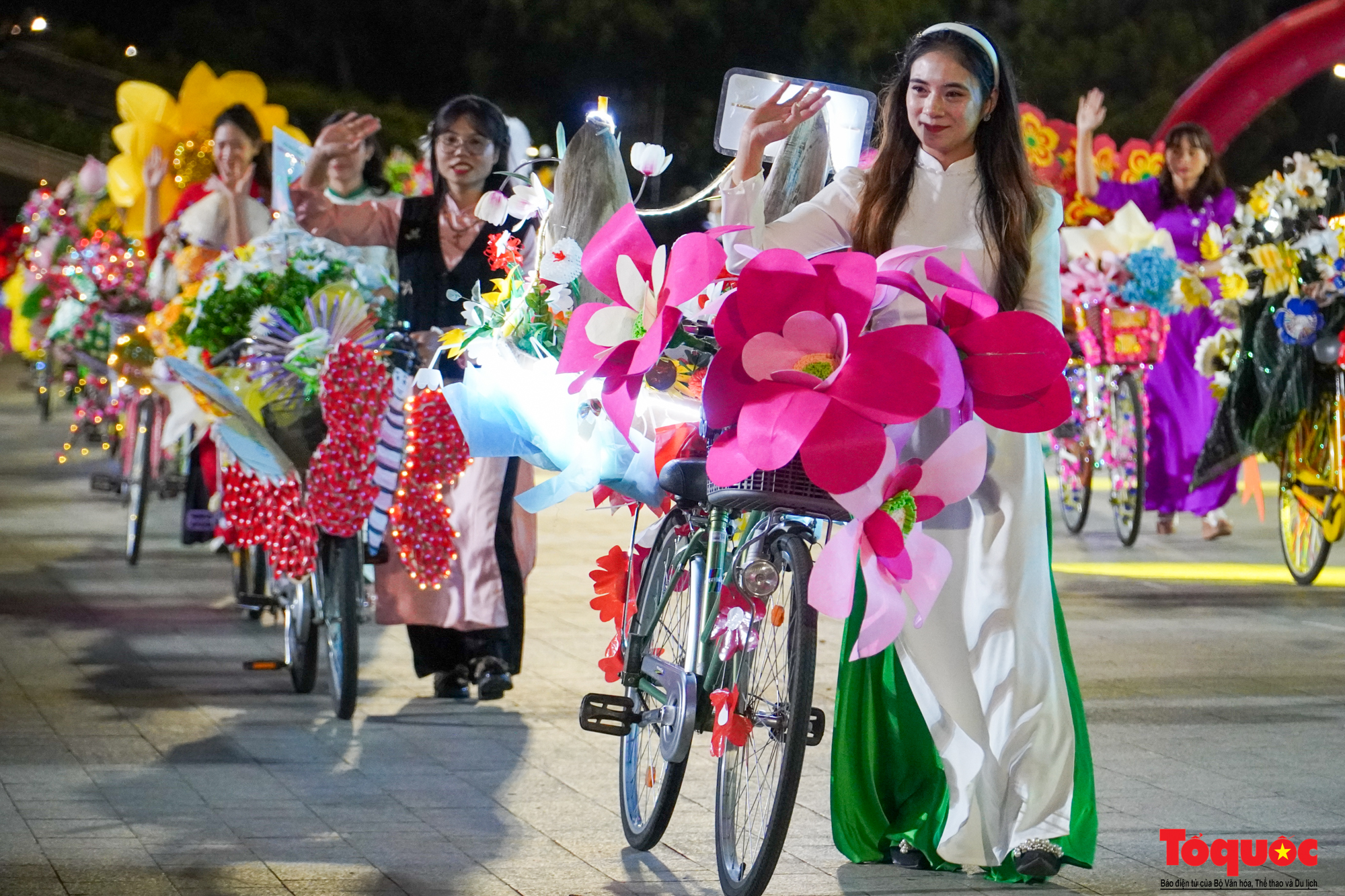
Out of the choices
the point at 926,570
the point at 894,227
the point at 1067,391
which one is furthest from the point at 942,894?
the point at 894,227

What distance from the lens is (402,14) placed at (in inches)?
1432

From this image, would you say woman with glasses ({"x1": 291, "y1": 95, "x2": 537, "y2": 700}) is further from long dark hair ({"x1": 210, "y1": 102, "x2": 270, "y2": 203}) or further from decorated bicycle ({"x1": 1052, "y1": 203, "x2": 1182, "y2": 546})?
decorated bicycle ({"x1": 1052, "y1": 203, "x2": 1182, "y2": 546})

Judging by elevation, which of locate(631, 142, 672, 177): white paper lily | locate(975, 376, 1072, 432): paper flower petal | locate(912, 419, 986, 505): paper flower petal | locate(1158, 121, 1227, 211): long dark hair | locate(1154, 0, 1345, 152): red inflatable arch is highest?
locate(1154, 0, 1345, 152): red inflatable arch

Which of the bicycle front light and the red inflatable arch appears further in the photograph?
the red inflatable arch

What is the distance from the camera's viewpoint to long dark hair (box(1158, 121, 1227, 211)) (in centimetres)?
1074

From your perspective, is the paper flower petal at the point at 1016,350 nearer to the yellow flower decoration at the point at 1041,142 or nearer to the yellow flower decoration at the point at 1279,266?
the yellow flower decoration at the point at 1279,266

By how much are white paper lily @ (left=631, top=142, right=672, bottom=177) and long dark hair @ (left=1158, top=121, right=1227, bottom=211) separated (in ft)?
22.3

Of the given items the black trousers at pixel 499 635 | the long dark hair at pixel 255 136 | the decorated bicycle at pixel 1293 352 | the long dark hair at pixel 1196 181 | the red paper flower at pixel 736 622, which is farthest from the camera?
the long dark hair at pixel 1196 181

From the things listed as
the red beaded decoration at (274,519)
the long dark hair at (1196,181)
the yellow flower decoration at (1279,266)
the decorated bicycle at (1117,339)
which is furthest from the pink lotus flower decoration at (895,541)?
the long dark hair at (1196,181)

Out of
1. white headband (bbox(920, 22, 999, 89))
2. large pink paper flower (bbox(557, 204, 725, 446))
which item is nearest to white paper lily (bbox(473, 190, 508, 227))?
large pink paper flower (bbox(557, 204, 725, 446))

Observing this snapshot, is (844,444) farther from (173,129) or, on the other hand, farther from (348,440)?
(173,129)

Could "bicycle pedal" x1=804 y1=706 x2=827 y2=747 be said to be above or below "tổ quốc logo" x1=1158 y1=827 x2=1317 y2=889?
above

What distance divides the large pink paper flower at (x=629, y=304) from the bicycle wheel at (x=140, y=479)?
6275 mm

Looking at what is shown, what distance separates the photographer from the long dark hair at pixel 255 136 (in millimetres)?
9125
